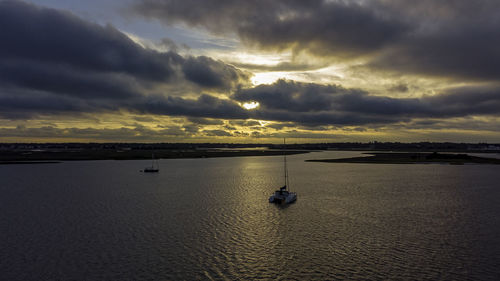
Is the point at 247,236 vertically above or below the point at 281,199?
below

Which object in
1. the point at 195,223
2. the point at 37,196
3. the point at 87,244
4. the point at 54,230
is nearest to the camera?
the point at 87,244

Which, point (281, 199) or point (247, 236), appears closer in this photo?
point (247, 236)

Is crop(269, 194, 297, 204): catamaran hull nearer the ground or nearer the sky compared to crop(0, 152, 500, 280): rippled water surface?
nearer the sky

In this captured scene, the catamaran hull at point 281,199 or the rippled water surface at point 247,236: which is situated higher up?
the catamaran hull at point 281,199

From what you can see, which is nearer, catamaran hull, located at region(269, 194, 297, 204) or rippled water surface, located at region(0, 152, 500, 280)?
rippled water surface, located at region(0, 152, 500, 280)

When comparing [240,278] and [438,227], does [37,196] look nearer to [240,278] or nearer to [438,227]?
[240,278]

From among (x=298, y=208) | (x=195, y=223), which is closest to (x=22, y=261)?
(x=195, y=223)

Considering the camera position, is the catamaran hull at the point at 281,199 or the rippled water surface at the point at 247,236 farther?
the catamaran hull at the point at 281,199

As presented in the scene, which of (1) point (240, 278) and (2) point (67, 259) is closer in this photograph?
(1) point (240, 278)
